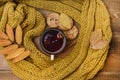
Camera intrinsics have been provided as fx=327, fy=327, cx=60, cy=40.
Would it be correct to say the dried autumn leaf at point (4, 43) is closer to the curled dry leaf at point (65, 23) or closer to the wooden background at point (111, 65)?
the wooden background at point (111, 65)

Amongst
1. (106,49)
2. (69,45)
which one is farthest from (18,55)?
(106,49)

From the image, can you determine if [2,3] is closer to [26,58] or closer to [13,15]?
[13,15]

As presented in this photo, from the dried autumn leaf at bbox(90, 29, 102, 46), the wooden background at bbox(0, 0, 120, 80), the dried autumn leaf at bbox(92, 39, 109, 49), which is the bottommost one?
the wooden background at bbox(0, 0, 120, 80)

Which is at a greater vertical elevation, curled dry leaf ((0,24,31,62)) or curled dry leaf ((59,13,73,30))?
curled dry leaf ((59,13,73,30))

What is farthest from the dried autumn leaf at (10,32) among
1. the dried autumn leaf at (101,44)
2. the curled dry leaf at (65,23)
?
the dried autumn leaf at (101,44)

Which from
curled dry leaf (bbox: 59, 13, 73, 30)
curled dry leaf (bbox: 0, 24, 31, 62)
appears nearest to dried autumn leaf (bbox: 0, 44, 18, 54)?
curled dry leaf (bbox: 0, 24, 31, 62)

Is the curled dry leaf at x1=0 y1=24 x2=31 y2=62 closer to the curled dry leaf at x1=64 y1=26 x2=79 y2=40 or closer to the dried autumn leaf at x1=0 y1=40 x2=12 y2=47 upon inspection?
the dried autumn leaf at x1=0 y1=40 x2=12 y2=47

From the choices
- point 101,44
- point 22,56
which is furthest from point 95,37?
point 22,56

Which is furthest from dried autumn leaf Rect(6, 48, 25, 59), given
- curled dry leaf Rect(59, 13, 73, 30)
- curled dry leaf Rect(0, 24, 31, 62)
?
curled dry leaf Rect(59, 13, 73, 30)

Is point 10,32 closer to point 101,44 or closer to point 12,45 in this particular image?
point 12,45
